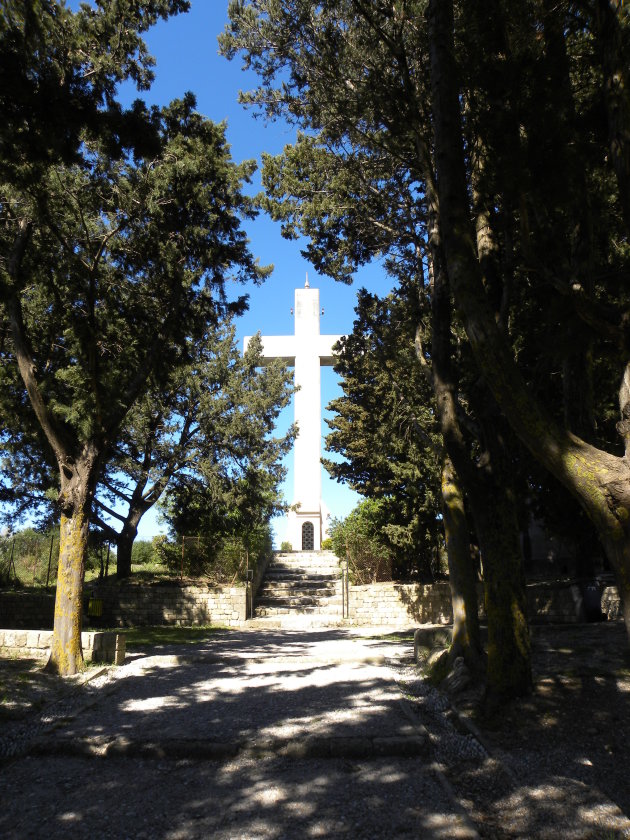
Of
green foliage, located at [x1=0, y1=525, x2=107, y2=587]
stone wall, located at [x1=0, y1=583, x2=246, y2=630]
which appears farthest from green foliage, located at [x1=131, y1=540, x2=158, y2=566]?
stone wall, located at [x1=0, y1=583, x2=246, y2=630]

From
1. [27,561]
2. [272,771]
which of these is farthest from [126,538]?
[272,771]

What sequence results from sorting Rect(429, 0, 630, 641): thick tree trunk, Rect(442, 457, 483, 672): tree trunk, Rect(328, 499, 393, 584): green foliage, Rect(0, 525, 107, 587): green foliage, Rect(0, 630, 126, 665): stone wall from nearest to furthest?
Rect(429, 0, 630, 641): thick tree trunk → Rect(442, 457, 483, 672): tree trunk → Rect(0, 630, 126, 665): stone wall → Rect(328, 499, 393, 584): green foliage → Rect(0, 525, 107, 587): green foliage

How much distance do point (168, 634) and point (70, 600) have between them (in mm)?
6405

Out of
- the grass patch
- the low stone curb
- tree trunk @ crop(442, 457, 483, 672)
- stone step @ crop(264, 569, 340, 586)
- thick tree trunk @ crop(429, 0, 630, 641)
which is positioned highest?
thick tree trunk @ crop(429, 0, 630, 641)

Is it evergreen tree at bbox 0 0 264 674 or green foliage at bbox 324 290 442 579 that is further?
green foliage at bbox 324 290 442 579

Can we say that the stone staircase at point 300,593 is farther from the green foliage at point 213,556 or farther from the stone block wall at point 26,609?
the stone block wall at point 26,609

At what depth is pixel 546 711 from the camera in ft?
18.4

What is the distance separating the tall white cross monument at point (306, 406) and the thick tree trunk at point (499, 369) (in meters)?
17.8

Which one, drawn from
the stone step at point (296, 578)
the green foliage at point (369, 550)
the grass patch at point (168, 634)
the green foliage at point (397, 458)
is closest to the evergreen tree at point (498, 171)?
the green foliage at point (397, 458)

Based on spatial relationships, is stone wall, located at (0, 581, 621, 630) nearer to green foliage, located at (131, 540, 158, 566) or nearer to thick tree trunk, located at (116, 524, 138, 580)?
thick tree trunk, located at (116, 524, 138, 580)

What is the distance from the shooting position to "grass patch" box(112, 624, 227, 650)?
12.9 meters

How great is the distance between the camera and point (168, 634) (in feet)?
47.9

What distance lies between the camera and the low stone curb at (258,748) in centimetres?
510

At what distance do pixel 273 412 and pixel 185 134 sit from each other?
40.9 feet
